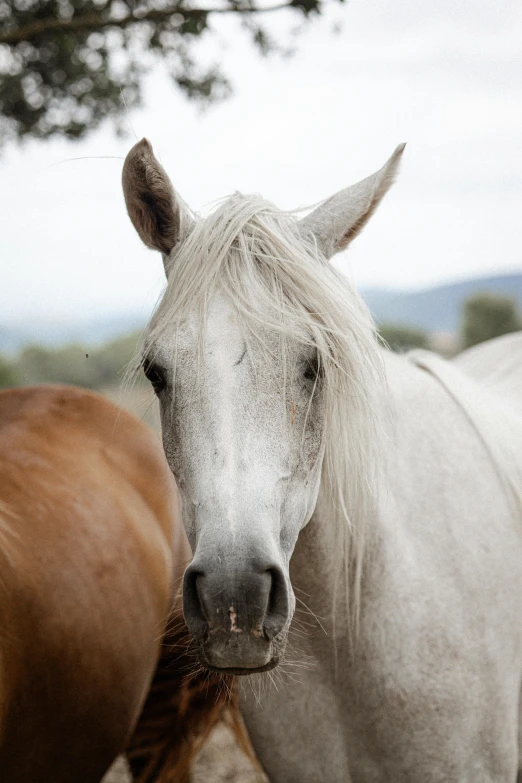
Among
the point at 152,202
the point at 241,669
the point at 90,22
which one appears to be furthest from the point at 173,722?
the point at 90,22


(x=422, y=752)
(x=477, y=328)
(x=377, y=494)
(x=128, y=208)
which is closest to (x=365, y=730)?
(x=422, y=752)

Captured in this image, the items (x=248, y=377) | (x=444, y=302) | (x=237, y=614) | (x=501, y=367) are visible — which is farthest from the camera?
(x=444, y=302)

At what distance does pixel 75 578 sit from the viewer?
2.27m

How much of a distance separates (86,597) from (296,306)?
4.49 feet

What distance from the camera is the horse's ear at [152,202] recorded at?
1.65 m

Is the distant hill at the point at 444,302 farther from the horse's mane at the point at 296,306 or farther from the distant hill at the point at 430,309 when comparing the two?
the horse's mane at the point at 296,306

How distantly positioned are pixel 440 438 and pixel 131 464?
59.7 inches

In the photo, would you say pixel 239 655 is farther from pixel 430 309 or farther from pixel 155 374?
pixel 430 309

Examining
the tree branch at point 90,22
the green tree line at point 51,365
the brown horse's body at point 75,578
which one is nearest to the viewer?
the brown horse's body at point 75,578

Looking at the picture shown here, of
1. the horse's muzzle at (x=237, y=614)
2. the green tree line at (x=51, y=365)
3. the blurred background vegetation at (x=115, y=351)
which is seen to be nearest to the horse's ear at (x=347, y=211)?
the blurred background vegetation at (x=115, y=351)

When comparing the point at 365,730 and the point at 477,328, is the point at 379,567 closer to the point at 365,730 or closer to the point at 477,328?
the point at 365,730

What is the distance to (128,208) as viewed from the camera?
5.70 ft

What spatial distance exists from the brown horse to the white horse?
0.42 metres

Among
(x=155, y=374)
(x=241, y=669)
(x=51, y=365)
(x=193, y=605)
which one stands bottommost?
(x=51, y=365)
